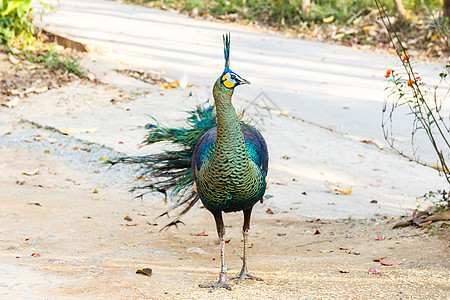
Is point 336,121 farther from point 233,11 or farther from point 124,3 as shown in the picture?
point 124,3

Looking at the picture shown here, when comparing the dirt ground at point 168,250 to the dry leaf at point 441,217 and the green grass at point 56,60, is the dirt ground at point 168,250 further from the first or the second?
the green grass at point 56,60

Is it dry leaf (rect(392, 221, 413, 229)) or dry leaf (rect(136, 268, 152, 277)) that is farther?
dry leaf (rect(392, 221, 413, 229))

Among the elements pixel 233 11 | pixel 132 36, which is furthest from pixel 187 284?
pixel 233 11

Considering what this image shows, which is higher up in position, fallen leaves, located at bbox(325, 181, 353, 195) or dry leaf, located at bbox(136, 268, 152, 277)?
dry leaf, located at bbox(136, 268, 152, 277)

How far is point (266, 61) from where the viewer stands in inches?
499

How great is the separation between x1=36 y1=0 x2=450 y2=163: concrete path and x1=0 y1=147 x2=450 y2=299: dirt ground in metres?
3.42

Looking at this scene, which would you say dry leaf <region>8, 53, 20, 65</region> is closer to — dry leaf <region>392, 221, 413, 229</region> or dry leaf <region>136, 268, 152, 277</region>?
dry leaf <region>136, 268, 152, 277</region>

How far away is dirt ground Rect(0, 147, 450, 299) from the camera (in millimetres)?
4109

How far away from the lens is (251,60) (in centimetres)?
1259

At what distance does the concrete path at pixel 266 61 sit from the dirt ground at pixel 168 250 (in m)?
3.42

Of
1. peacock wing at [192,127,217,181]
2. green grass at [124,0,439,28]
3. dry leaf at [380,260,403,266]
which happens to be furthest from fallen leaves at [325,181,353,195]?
green grass at [124,0,439,28]

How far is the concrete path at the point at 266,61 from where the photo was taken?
32.6 ft

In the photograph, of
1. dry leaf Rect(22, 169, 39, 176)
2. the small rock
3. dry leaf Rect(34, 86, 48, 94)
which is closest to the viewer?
the small rock

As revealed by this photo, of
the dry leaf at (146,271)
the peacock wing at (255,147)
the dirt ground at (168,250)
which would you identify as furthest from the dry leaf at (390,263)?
the dry leaf at (146,271)
